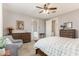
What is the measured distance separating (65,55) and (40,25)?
36.6 inches

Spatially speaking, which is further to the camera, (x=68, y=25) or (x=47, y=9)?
(x=68, y=25)

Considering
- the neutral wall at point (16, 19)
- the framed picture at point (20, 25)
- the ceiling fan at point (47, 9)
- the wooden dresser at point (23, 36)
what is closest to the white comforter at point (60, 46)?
the wooden dresser at point (23, 36)

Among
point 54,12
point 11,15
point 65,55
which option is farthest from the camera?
point 54,12

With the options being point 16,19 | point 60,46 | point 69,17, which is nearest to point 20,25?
point 16,19

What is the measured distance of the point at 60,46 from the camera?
7.98 ft

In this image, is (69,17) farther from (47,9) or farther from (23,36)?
(23,36)

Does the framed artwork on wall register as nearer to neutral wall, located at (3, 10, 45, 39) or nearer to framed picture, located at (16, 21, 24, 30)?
neutral wall, located at (3, 10, 45, 39)

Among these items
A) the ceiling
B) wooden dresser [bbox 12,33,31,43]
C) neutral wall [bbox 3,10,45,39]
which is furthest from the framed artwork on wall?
wooden dresser [bbox 12,33,31,43]

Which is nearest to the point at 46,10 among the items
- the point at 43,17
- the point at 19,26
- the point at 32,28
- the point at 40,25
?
the point at 43,17

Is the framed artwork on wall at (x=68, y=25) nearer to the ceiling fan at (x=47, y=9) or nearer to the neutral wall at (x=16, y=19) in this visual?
the ceiling fan at (x=47, y=9)

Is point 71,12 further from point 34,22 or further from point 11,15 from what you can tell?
point 11,15

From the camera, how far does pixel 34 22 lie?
266 cm

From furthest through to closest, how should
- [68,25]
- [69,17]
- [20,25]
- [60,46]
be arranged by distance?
[68,25] < [69,17] < [20,25] < [60,46]

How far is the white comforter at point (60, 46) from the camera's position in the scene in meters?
2.14
